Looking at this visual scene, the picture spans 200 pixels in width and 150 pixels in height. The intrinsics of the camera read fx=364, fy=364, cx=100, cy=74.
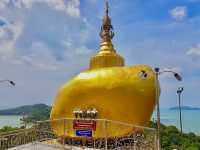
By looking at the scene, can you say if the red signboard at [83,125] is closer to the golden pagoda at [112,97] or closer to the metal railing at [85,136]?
the metal railing at [85,136]

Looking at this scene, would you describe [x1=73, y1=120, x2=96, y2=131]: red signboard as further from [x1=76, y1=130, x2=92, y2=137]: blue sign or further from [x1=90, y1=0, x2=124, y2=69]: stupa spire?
[x1=90, y1=0, x2=124, y2=69]: stupa spire

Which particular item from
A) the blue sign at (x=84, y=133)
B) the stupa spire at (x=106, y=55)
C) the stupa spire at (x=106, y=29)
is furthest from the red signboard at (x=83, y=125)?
the stupa spire at (x=106, y=29)

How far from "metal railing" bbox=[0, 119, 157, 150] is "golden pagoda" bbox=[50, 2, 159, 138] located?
83 mm

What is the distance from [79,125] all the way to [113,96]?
3016 millimetres

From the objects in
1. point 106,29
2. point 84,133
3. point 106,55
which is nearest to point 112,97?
point 84,133

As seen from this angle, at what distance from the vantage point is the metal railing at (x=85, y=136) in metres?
21.6

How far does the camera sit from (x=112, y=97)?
2417 centimetres

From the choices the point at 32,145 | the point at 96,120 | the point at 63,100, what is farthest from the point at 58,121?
the point at 96,120

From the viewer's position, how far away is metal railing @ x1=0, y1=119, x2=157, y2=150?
21634 mm

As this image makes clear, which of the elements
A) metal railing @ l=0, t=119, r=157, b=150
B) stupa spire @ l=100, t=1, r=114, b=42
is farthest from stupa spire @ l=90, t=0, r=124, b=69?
metal railing @ l=0, t=119, r=157, b=150

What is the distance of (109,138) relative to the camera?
2383 centimetres

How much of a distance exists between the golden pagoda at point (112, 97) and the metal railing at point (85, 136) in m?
0.08

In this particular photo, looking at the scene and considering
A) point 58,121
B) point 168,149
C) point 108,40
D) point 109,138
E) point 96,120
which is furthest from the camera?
point 168,149

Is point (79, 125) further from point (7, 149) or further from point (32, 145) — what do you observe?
point (7, 149)
